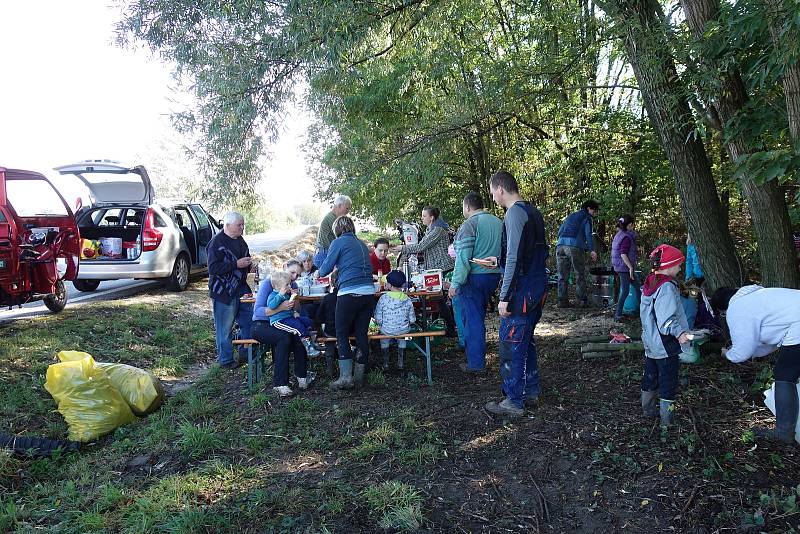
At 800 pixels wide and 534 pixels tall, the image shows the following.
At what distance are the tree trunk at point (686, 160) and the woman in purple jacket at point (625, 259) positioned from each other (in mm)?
2355

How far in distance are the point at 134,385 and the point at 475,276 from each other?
3.33 metres

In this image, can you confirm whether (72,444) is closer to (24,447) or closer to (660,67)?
(24,447)

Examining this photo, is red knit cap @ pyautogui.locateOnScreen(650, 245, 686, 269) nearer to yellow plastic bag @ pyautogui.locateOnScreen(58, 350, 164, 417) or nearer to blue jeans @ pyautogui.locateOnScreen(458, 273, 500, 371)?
blue jeans @ pyautogui.locateOnScreen(458, 273, 500, 371)

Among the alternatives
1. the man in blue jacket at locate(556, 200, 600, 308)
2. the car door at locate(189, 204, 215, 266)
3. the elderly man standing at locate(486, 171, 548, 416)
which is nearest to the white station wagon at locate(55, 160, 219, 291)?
the car door at locate(189, 204, 215, 266)

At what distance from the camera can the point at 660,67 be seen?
17.6 ft

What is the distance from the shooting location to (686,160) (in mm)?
5758

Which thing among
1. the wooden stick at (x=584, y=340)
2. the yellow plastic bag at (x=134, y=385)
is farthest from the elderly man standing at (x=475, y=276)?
the yellow plastic bag at (x=134, y=385)

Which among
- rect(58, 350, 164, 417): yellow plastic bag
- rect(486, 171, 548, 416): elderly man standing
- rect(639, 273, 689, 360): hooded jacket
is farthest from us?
rect(58, 350, 164, 417): yellow plastic bag

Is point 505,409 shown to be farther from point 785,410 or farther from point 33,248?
point 33,248

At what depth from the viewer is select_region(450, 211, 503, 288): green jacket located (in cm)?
577

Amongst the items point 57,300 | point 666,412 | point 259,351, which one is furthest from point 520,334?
point 57,300

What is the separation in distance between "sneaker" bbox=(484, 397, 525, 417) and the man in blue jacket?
5283 millimetres

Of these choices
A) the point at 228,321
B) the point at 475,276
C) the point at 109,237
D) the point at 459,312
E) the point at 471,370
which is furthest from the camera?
the point at 109,237

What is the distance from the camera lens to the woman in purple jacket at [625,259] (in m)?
8.20
